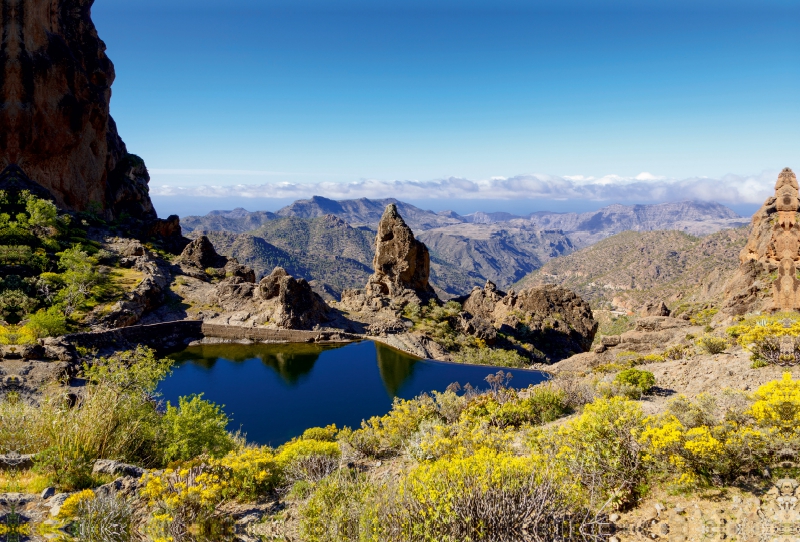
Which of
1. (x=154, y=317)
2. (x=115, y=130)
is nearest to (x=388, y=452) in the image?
(x=154, y=317)

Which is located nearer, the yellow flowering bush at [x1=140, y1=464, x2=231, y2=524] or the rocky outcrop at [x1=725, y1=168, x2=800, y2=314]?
the yellow flowering bush at [x1=140, y1=464, x2=231, y2=524]

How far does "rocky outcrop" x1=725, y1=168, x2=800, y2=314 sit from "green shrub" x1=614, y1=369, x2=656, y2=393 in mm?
15107

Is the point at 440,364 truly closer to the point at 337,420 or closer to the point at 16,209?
the point at 337,420

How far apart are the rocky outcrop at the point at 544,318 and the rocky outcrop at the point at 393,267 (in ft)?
17.1

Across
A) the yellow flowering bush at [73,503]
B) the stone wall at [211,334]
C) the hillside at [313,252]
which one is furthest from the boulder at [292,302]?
the hillside at [313,252]

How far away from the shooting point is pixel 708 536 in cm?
504

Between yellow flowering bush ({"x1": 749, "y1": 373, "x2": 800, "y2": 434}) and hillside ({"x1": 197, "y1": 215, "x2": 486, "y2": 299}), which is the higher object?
yellow flowering bush ({"x1": 749, "y1": 373, "x2": 800, "y2": 434})

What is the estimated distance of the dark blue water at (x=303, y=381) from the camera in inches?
647

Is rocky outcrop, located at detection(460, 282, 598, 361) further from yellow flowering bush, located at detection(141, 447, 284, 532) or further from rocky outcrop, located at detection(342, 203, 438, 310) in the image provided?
yellow flowering bush, located at detection(141, 447, 284, 532)

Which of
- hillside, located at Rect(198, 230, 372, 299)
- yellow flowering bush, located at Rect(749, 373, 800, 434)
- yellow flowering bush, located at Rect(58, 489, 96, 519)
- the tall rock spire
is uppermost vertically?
the tall rock spire

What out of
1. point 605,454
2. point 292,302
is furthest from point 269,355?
point 605,454

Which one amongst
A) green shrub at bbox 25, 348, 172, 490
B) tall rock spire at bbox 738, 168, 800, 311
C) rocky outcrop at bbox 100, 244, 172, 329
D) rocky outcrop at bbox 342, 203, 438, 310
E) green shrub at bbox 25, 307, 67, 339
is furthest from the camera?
rocky outcrop at bbox 342, 203, 438, 310

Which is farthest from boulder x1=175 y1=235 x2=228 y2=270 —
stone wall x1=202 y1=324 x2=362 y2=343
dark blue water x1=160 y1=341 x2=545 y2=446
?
dark blue water x1=160 y1=341 x2=545 y2=446

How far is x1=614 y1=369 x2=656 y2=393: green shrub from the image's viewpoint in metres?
11.2
